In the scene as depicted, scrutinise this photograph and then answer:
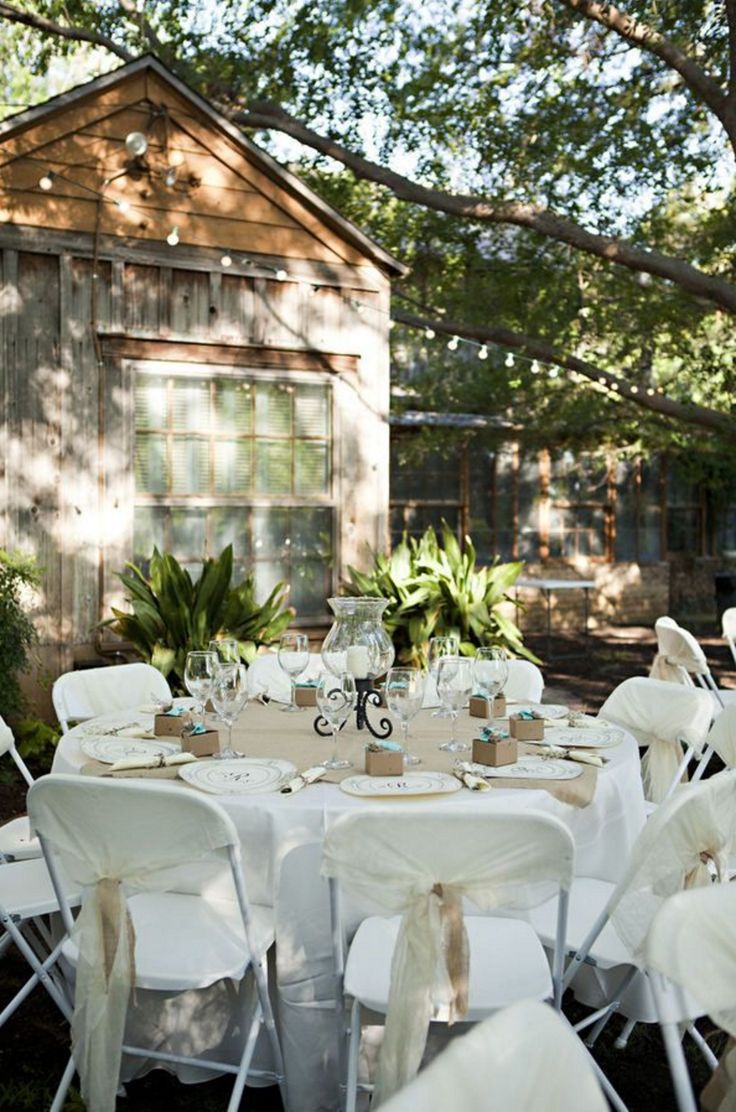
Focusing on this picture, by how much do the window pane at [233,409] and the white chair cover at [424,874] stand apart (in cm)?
547

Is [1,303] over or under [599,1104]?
over

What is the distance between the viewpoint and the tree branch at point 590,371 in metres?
8.52

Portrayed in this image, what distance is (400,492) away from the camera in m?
13.5

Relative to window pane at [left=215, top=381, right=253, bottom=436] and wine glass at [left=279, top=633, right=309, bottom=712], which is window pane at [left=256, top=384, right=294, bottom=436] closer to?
window pane at [left=215, top=381, right=253, bottom=436]

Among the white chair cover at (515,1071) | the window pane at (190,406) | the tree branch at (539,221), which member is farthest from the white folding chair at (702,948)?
the tree branch at (539,221)

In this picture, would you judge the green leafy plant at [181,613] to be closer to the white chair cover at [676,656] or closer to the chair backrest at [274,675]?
the chair backrest at [274,675]

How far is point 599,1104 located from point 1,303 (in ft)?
21.3

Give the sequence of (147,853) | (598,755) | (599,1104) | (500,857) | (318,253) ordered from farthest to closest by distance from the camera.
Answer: (318,253) → (598,755) → (147,853) → (500,857) → (599,1104)

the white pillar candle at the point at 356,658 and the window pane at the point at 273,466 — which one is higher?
the window pane at the point at 273,466

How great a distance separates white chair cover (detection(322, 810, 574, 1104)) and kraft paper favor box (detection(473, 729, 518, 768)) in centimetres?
72

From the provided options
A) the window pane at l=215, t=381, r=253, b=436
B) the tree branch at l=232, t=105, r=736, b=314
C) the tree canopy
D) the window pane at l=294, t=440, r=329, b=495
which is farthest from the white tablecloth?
the tree canopy

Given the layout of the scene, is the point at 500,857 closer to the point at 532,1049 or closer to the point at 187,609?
the point at 532,1049

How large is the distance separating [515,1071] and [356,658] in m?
1.97

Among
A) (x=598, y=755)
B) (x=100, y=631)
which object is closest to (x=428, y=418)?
(x=100, y=631)
